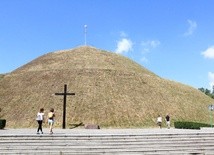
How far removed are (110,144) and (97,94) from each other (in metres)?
38.3

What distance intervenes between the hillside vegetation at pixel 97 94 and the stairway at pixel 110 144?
93.7 feet

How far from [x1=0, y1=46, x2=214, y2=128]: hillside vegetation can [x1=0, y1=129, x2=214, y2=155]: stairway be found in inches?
1125

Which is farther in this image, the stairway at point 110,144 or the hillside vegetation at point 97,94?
the hillside vegetation at point 97,94

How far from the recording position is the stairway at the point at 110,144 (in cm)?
2027

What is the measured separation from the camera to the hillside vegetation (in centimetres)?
5403

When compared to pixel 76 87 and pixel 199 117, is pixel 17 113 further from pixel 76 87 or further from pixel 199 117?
pixel 199 117

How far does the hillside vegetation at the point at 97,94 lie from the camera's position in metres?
54.0

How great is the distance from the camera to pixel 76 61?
7244 cm

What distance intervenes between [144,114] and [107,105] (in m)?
5.69

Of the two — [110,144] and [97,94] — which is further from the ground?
[97,94]

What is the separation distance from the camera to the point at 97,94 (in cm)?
5934

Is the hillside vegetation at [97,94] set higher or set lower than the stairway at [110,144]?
higher

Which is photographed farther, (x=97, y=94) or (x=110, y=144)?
(x=97, y=94)

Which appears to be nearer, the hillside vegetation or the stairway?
the stairway
